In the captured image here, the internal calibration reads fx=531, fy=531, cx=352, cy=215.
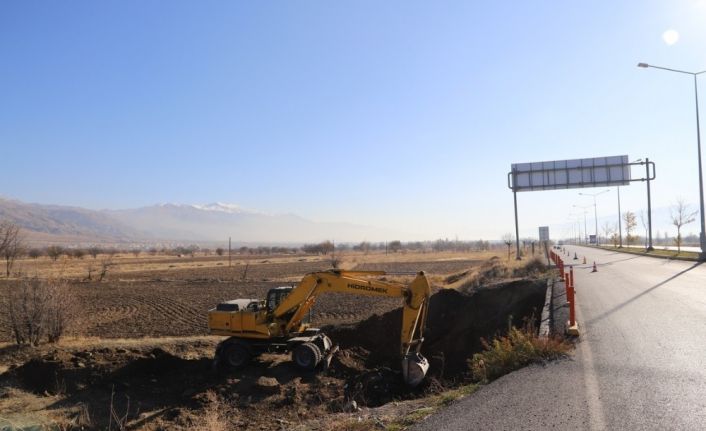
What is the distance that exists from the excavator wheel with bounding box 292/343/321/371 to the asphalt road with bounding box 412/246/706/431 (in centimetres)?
587

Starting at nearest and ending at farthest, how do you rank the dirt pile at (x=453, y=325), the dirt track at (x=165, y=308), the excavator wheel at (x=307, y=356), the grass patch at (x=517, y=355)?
the grass patch at (x=517, y=355), the excavator wheel at (x=307, y=356), the dirt pile at (x=453, y=325), the dirt track at (x=165, y=308)

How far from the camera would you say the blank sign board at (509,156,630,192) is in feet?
131

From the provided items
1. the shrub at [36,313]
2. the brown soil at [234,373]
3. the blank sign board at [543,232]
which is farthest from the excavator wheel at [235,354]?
the blank sign board at [543,232]

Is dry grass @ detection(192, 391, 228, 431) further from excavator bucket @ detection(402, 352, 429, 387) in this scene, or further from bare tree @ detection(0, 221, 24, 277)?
bare tree @ detection(0, 221, 24, 277)

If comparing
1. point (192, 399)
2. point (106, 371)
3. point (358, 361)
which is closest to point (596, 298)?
point (358, 361)

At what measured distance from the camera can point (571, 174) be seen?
40.5m

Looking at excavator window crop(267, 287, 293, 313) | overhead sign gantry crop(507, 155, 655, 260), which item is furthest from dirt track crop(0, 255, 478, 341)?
overhead sign gantry crop(507, 155, 655, 260)

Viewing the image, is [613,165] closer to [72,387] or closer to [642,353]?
[642,353]

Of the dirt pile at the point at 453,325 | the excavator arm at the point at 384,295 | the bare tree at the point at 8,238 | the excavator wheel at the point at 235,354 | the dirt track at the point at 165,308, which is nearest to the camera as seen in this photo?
the excavator arm at the point at 384,295

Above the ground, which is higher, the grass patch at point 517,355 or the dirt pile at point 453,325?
the grass patch at point 517,355

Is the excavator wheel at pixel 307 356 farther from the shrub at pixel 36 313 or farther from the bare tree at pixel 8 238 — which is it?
the bare tree at pixel 8 238

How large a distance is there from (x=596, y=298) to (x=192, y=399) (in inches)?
482

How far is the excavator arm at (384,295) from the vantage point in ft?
37.0

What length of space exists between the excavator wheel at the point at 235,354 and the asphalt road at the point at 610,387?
749cm
